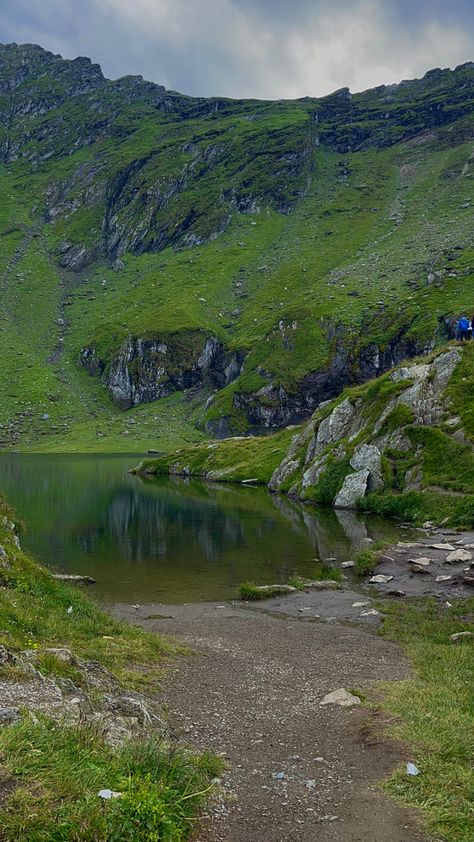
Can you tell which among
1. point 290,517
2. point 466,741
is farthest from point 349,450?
point 466,741

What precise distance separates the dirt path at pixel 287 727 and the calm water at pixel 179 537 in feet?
33.9

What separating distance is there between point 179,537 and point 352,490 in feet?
78.9

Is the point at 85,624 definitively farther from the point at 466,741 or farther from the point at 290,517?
the point at 290,517

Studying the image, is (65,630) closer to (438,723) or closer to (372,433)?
(438,723)

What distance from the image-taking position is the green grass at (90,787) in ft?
23.1

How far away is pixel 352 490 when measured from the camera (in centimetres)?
6562

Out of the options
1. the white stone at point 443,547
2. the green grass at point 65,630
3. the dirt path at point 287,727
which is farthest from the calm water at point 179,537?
the dirt path at point 287,727

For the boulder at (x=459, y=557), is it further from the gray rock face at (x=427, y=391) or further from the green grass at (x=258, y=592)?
the gray rock face at (x=427, y=391)

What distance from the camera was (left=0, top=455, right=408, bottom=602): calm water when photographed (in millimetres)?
37562

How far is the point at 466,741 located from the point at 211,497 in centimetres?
7364

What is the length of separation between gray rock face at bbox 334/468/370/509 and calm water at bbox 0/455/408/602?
2.88 meters

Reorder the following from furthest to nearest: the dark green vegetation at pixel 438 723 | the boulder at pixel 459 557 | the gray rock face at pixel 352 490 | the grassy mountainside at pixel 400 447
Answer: the gray rock face at pixel 352 490
the grassy mountainside at pixel 400 447
the boulder at pixel 459 557
the dark green vegetation at pixel 438 723

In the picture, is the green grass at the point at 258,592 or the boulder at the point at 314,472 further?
the boulder at the point at 314,472

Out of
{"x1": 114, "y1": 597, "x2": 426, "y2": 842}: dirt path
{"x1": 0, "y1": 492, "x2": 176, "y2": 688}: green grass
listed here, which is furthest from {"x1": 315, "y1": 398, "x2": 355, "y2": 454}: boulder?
{"x1": 0, "y1": 492, "x2": 176, "y2": 688}: green grass
